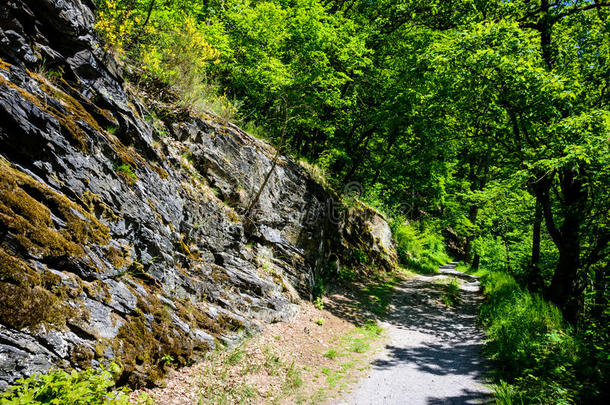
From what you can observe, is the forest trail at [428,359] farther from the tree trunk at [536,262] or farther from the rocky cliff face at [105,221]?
the rocky cliff face at [105,221]

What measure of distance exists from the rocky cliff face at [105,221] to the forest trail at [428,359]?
282 centimetres

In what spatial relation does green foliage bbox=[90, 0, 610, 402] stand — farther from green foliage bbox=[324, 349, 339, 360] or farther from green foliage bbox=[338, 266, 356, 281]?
green foliage bbox=[324, 349, 339, 360]

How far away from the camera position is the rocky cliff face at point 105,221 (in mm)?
3430

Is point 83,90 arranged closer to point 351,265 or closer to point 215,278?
point 215,278

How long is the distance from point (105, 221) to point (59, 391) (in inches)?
99.1

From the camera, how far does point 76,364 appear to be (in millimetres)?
3439

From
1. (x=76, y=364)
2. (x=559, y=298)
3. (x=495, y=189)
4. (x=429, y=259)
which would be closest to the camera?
(x=76, y=364)

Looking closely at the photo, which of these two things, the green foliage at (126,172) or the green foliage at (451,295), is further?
the green foliage at (451,295)

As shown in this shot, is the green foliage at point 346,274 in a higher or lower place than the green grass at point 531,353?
lower

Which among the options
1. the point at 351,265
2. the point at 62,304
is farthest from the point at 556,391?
the point at 351,265

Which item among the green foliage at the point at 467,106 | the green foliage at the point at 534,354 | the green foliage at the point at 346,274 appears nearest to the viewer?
the green foliage at the point at 534,354

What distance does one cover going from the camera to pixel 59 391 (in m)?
2.84

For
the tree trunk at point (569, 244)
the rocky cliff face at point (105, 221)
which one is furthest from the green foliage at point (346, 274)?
the tree trunk at point (569, 244)

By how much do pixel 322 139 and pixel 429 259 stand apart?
14221mm
